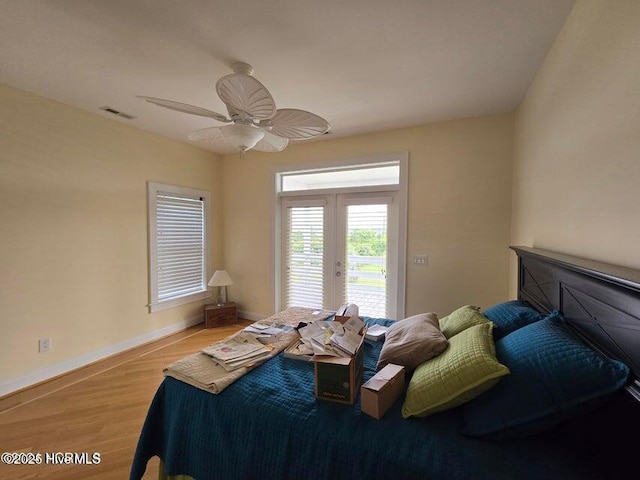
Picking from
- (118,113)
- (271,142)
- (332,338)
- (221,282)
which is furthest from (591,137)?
(221,282)

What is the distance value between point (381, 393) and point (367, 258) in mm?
2446

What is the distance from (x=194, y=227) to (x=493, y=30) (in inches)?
157

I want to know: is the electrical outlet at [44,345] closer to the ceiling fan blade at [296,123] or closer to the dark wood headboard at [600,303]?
the ceiling fan blade at [296,123]

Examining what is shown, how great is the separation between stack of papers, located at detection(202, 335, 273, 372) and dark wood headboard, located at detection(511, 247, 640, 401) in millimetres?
1595

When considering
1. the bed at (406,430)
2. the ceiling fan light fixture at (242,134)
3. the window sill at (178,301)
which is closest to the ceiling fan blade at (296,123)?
the ceiling fan light fixture at (242,134)

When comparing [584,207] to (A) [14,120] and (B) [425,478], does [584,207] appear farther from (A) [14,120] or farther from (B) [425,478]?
(A) [14,120]

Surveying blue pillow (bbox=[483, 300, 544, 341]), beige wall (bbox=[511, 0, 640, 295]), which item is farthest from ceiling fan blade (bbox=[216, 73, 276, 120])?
blue pillow (bbox=[483, 300, 544, 341])

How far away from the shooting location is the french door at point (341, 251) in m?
3.44

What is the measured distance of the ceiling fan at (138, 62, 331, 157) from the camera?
1.53 m

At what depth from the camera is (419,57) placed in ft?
6.39

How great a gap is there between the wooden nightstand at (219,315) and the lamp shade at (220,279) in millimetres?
342

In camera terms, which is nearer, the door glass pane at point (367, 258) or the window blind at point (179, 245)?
the door glass pane at point (367, 258)

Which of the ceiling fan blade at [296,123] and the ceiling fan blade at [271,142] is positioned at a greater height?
the ceiling fan blade at [271,142]

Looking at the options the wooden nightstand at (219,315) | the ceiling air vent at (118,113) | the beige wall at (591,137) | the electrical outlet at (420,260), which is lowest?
the wooden nightstand at (219,315)
